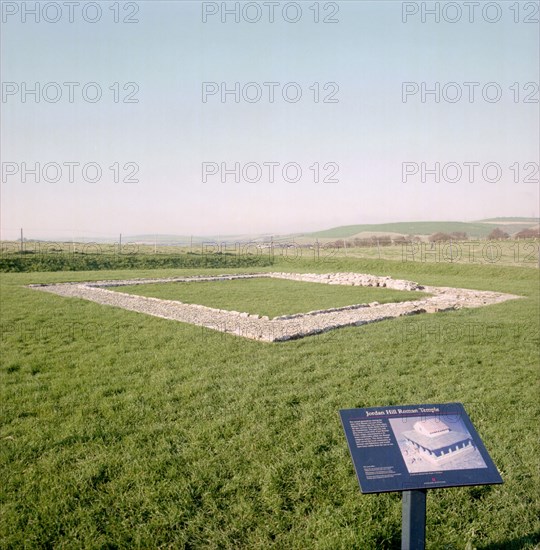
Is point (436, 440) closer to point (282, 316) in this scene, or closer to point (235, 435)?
point (235, 435)

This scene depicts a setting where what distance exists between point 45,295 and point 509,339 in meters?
14.0

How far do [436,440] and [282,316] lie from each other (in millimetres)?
8935

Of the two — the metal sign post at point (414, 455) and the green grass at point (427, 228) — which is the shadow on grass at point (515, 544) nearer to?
the metal sign post at point (414, 455)

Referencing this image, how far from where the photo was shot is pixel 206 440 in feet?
16.1

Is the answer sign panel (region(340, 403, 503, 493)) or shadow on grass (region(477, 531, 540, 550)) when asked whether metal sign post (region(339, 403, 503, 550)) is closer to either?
sign panel (region(340, 403, 503, 493))

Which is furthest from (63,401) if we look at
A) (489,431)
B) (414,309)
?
(414,309)

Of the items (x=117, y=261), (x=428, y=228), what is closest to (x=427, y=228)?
(x=428, y=228)

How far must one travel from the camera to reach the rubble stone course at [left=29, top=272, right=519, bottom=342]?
406 inches

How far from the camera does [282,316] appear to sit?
11.9 m

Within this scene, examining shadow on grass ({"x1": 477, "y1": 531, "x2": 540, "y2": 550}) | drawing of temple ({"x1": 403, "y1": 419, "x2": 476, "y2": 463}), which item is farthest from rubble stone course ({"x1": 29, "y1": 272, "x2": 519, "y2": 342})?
drawing of temple ({"x1": 403, "y1": 419, "x2": 476, "y2": 463})

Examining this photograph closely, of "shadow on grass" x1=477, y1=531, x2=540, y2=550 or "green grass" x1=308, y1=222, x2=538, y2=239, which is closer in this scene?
"shadow on grass" x1=477, y1=531, x2=540, y2=550

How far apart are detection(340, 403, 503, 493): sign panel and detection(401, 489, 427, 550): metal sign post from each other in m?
0.14

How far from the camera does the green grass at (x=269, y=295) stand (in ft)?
46.5

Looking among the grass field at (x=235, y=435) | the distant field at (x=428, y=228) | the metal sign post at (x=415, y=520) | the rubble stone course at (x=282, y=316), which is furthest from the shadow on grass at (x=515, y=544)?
the distant field at (x=428, y=228)
